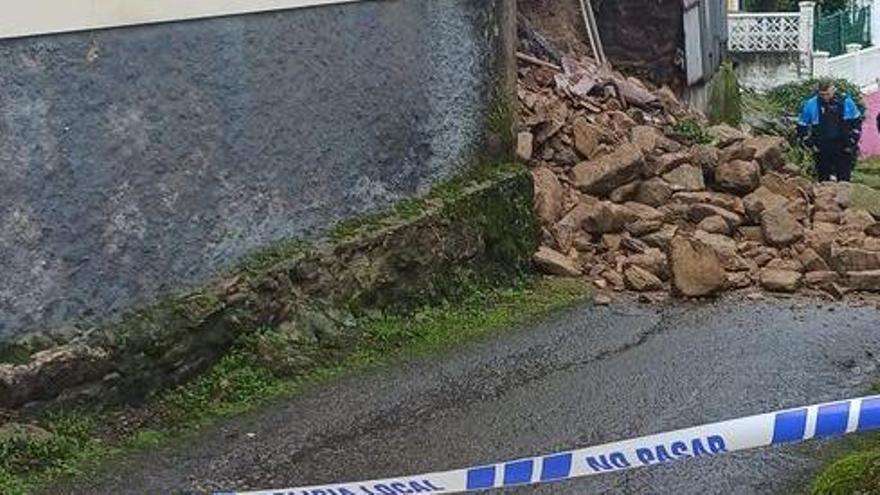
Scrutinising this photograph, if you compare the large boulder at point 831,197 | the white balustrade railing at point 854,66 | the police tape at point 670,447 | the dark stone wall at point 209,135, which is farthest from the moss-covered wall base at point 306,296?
the white balustrade railing at point 854,66

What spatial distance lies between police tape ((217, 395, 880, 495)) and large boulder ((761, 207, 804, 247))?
5700 millimetres

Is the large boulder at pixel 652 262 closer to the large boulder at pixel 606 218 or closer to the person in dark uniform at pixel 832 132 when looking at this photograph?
the large boulder at pixel 606 218

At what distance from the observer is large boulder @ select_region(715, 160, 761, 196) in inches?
398

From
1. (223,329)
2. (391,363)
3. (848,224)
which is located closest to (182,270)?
(223,329)

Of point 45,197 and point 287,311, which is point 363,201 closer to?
point 287,311

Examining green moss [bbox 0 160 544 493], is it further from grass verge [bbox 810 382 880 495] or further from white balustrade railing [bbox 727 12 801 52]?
white balustrade railing [bbox 727 12 801 52]

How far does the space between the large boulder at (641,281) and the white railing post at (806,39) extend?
16.4 meters

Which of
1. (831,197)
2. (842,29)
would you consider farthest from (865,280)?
(842,29)

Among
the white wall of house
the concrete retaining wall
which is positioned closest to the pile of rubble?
the white wall of house

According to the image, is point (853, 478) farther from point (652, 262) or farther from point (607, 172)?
point (607, 172)

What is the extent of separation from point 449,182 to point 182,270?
2.51 m

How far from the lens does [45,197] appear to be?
234 inches

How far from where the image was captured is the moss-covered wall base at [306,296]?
5992mm

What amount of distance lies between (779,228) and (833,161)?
3.28 meters
